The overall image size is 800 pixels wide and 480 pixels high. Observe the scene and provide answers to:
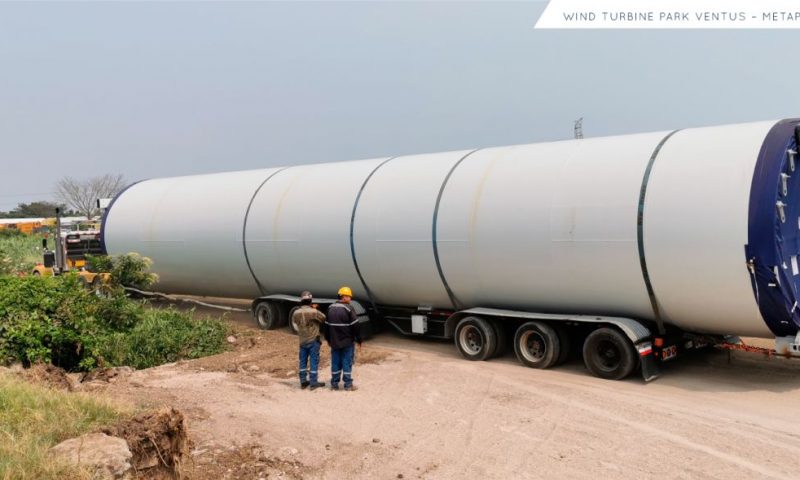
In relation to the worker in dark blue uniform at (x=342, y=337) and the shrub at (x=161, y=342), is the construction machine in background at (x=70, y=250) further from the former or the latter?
the worker in dark blue uniform at (x=342, y=337)

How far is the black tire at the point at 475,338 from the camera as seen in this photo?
1221cm

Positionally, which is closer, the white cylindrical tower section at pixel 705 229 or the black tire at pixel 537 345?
the white cylindrical tower section at pixel 705 229

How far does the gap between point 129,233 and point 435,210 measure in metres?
10.9

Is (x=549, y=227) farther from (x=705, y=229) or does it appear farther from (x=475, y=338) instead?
(x=475, y=338)

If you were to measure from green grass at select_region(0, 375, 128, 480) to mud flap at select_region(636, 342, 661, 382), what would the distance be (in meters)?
7.41

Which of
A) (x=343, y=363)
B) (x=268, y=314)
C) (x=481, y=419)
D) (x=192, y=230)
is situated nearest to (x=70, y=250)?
(x=192, y=230)

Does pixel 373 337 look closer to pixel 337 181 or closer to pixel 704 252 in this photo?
pixel 337 181

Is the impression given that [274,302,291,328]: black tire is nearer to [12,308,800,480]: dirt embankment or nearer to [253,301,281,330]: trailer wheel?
[253,301,281,330]: trailer wheel

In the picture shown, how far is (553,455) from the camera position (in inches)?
295

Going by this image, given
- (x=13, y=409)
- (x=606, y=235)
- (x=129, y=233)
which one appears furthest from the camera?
(x=129, y=233)

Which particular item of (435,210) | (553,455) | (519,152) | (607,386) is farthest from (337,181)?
(553,455)

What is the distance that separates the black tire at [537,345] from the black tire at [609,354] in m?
0.58

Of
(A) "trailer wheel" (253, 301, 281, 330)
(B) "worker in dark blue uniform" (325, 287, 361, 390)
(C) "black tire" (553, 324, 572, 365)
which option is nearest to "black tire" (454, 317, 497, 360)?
(C) "black tire" (553, 324, 572, 365)

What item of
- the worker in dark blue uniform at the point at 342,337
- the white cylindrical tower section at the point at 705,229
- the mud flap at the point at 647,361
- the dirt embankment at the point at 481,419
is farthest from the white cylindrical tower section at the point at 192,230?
the white cylindrical tower section at the point at 705,229
